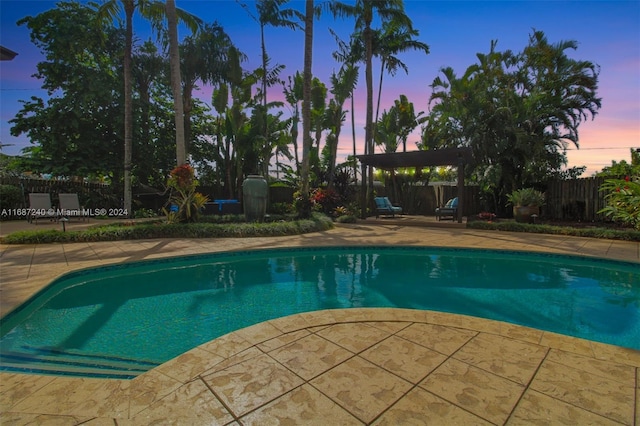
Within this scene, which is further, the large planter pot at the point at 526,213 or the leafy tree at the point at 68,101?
the leafy tree at the point at 68,101

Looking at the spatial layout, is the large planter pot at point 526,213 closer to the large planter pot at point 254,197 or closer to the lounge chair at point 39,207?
the large planter pot at point 254,197

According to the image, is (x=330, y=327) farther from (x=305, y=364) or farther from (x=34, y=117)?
(x=34, y=117)

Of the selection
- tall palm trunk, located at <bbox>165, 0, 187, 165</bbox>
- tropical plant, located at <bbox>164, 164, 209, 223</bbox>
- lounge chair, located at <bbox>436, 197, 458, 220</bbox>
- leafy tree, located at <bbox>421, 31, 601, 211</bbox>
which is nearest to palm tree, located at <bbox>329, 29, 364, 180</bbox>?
leafy tree, located at <bbox>421, 31, 601, 211</bbox>

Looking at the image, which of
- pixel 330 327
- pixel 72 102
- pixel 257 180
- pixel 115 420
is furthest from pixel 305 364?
pixel 72 102

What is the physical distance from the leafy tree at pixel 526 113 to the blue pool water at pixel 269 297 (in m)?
7.61

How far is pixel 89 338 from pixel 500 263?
293 inches

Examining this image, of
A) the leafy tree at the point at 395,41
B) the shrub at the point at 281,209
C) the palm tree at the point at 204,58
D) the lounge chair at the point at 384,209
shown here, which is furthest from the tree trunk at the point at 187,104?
the lounge chair at the point at 384,209

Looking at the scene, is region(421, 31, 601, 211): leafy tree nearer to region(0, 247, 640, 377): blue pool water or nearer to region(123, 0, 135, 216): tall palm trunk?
region(0, 247, 640, 377): blue pool water

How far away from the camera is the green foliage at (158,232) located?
763cm

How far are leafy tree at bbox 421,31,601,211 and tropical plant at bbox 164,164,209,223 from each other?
11417 mm

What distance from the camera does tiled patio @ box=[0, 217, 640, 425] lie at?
1.79 m

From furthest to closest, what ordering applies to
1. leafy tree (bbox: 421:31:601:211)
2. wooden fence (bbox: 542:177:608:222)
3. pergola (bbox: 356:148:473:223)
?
leafy tree (bbox: 421:31:601:211)
pergola (bbox: 356:148:473:223)
wooden fence (bbox: 542:177:608:222)

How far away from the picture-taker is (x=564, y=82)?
43.5ft

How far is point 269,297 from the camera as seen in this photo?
4812mm
